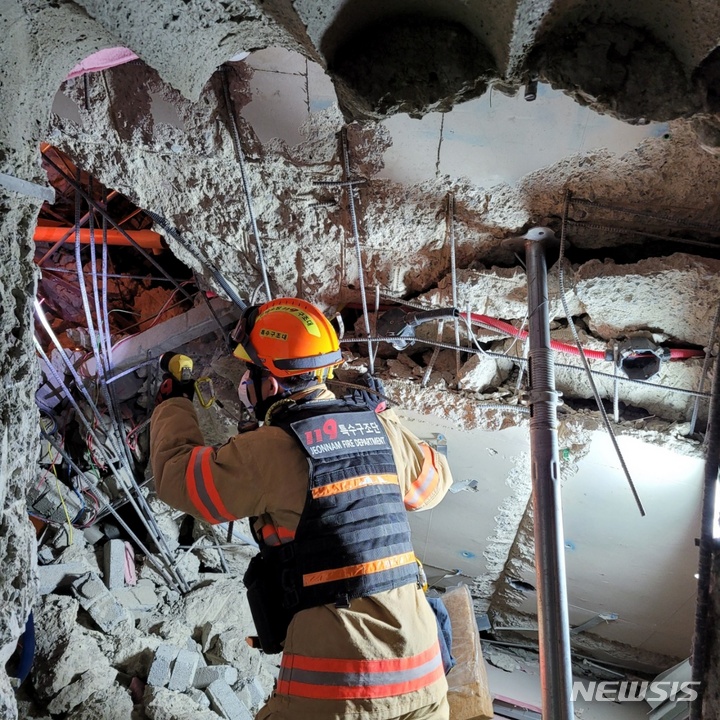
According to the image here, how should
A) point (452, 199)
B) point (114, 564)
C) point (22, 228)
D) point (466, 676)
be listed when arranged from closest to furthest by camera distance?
point (22, 228) → point (452, 199) → point (466, 676) → point (114, 564)

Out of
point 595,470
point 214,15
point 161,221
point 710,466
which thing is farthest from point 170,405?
point 595,470

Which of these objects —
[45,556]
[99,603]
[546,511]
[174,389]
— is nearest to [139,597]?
[99,603]

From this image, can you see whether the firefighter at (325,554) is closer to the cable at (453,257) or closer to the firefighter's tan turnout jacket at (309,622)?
the firefighter's tan turnout jacket at (309,622)

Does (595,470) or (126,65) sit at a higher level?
(126,65)

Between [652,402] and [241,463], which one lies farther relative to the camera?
[652,402]

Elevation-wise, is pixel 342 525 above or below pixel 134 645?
above

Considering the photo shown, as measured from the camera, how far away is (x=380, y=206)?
3.27 meters

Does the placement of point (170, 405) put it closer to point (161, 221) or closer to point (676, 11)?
point (161, 221)

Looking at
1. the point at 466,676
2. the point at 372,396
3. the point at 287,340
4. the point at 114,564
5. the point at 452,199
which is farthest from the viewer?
the point at 114,564

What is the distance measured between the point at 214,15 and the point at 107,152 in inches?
77.8

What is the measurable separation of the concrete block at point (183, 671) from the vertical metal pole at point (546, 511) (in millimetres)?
2255

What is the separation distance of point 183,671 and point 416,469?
7.40ft

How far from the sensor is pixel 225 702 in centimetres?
366

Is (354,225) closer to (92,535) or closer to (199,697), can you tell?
(199,697)
